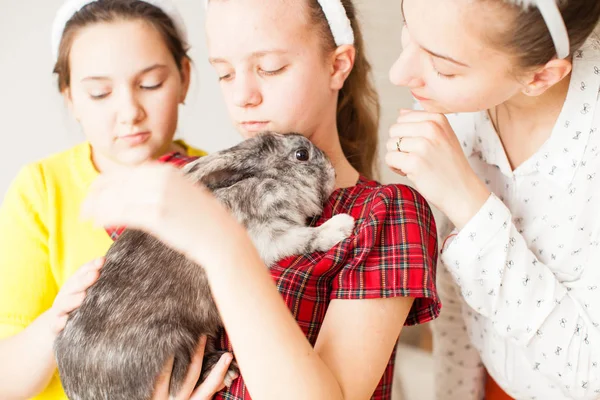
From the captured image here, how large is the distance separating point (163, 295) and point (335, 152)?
61 centimetres

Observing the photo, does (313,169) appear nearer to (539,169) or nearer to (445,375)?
(539,169)

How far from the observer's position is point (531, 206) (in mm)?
1413

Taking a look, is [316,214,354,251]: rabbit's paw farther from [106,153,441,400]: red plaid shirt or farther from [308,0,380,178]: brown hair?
[308,0,380,178]: brown hair

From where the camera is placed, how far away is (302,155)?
4.62ft

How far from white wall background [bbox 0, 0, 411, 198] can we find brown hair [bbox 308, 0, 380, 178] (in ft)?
1.77

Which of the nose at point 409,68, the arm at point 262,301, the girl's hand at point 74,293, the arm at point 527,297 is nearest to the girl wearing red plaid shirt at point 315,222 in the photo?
the arm at point 262,301

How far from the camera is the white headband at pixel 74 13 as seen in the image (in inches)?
66.0

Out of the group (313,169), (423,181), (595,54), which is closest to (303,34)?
(313,169)

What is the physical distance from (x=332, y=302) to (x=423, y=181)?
33 cm

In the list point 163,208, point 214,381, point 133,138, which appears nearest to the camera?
point 163,208

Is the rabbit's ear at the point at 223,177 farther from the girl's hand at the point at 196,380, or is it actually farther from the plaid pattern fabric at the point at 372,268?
the girl's hand at the point at 196,380

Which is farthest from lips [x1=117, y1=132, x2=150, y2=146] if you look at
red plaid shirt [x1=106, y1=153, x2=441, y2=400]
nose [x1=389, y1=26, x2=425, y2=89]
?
nose [x1=389, y1=26, x2=425, y2=89]

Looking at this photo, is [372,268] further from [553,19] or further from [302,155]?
[553,19]

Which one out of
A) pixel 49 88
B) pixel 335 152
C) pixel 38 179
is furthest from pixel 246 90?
pixel 49 88
